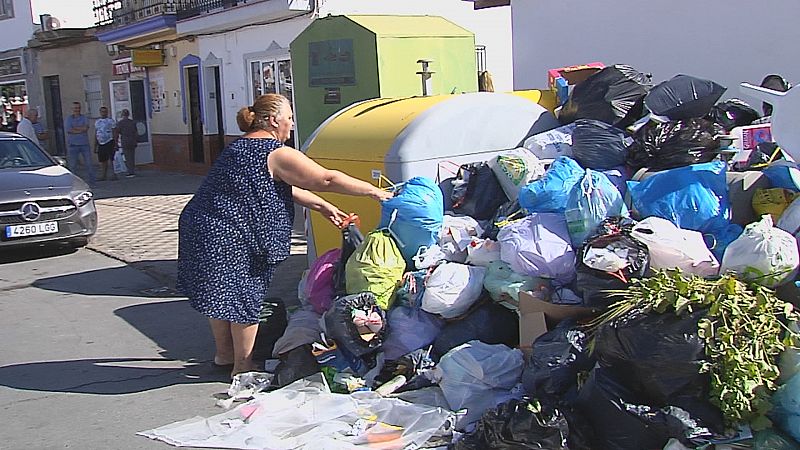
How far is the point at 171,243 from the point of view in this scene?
10.0 meters

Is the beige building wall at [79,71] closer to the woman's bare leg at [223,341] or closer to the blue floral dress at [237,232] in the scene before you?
the woman's bare leg at [223,341]

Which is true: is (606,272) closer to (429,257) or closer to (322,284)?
(429,257)

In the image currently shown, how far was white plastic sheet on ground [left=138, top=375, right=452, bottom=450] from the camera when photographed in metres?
4.00

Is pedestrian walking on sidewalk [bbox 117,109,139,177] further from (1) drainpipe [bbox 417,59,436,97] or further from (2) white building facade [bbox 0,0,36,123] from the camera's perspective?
(1) drainpipe [bbox 417,59,436,97]

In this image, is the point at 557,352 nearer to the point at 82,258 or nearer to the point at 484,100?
the point at 484,100

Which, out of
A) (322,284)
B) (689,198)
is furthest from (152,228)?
(689,198)

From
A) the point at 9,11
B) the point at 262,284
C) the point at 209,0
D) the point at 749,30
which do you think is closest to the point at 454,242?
the point at 262,284

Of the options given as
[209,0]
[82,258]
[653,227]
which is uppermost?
[209,0]

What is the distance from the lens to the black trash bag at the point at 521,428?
11.3 ft

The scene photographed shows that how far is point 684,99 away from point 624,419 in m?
2.41

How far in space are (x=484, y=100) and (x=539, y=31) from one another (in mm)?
4942

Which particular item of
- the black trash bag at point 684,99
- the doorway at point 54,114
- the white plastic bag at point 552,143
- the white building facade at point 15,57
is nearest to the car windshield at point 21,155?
the white plastic bag at point 552,143

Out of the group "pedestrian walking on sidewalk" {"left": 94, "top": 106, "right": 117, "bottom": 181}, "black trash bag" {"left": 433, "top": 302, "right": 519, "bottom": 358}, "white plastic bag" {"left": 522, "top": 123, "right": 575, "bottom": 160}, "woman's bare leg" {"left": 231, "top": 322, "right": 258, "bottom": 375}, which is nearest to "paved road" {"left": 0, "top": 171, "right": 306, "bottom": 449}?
"woman's bare leg" {"left": 231, "top": 322, "right": 258, "bottom": 375}

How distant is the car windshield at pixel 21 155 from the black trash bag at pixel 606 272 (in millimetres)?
8044
